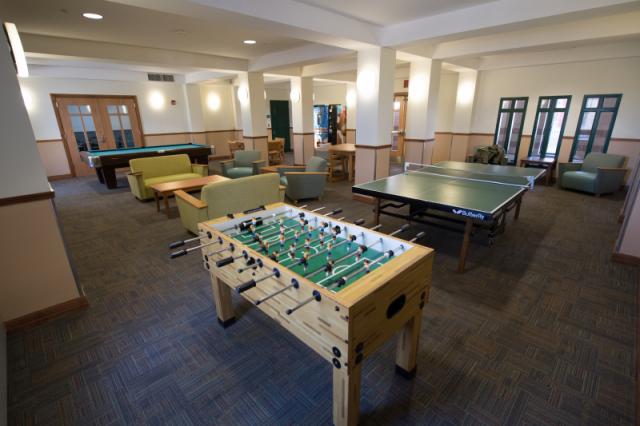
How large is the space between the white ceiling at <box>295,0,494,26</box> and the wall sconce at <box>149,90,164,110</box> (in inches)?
282

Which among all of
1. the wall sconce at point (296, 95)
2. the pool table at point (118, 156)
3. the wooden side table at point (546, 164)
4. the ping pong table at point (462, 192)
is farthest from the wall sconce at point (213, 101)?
the wooden side table at point (546, 164)

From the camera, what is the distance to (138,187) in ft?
18.0

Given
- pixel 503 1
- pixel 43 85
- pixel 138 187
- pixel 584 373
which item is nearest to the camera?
pixel 584 373

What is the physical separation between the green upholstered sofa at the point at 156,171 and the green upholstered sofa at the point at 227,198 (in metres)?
1.83

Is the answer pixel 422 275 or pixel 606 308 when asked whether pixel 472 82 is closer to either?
pixel 606 308

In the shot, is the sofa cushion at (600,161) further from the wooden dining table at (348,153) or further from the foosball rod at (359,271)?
the foosball rod at (359,271)

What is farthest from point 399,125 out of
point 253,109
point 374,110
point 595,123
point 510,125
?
point 374,110

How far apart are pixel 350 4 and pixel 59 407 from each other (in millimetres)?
4398

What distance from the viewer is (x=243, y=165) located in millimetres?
6734

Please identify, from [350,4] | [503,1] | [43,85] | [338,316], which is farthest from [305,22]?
[43,85]

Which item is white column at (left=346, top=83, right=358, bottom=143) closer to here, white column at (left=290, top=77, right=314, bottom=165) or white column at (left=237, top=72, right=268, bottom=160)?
white column at (left=290, top=77, right=314, bottom=165)

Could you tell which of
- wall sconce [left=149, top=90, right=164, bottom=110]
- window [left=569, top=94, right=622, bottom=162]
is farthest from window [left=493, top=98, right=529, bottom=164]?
wall sconce [left=149, top=90, right=164, bottom=110]

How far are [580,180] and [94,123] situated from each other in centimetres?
1119

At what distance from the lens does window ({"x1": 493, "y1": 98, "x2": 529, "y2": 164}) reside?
7.43m
